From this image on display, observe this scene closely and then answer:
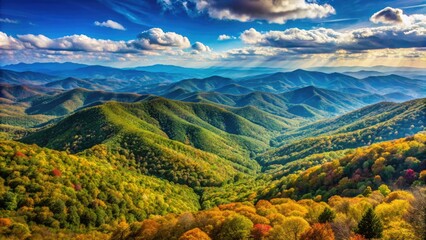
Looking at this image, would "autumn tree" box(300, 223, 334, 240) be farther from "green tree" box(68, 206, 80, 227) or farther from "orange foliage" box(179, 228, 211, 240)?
"green tree" box(68, 206, 80, 227)

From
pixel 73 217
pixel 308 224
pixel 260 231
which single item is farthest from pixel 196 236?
pixel 73 217

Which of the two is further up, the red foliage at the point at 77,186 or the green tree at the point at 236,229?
the green tree at the point at 236,229

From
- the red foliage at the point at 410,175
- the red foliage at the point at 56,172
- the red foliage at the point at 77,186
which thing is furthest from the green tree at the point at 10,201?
the red foliage at the point at 410,175

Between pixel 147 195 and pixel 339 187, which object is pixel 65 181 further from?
pixel 339 187

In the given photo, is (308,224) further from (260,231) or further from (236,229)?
(236,229)

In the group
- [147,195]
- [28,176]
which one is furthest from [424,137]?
[28,176]

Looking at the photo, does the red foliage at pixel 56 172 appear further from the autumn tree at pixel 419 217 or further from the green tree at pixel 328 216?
A: the autumn tree at pixel 419 217
